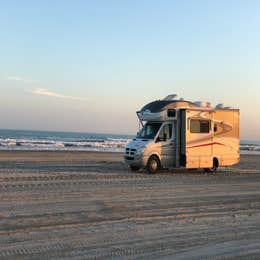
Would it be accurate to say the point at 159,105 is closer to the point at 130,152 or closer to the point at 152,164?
the point at 130,152

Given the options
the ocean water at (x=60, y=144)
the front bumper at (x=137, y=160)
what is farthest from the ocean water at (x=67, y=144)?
the front bumper at (x=137, y=160)

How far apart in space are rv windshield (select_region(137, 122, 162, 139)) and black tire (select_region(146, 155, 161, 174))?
3.20 ft

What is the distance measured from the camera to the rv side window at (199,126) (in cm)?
2158

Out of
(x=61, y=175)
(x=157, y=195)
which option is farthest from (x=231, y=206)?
(x=61, y=175)

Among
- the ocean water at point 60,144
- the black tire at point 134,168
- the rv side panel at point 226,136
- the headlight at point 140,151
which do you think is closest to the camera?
the headlight at point 140,151

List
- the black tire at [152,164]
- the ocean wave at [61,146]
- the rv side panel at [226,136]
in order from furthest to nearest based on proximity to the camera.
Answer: the ocean wave at [61,146] → the rv side panel at [226,136] → the black tire at [152,164]

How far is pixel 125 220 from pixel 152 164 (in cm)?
1122

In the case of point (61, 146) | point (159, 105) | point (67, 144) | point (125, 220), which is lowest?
point (125, 220)

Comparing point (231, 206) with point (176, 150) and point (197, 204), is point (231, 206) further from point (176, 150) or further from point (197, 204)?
point (176, 150)

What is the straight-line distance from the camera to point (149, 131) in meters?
21.3

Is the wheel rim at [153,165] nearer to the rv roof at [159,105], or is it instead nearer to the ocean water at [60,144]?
the rv roof at [159,105]

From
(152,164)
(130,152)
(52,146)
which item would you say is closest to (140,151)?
(130,152)

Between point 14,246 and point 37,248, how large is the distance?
383 mm

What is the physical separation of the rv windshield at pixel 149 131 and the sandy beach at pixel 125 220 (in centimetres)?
447
